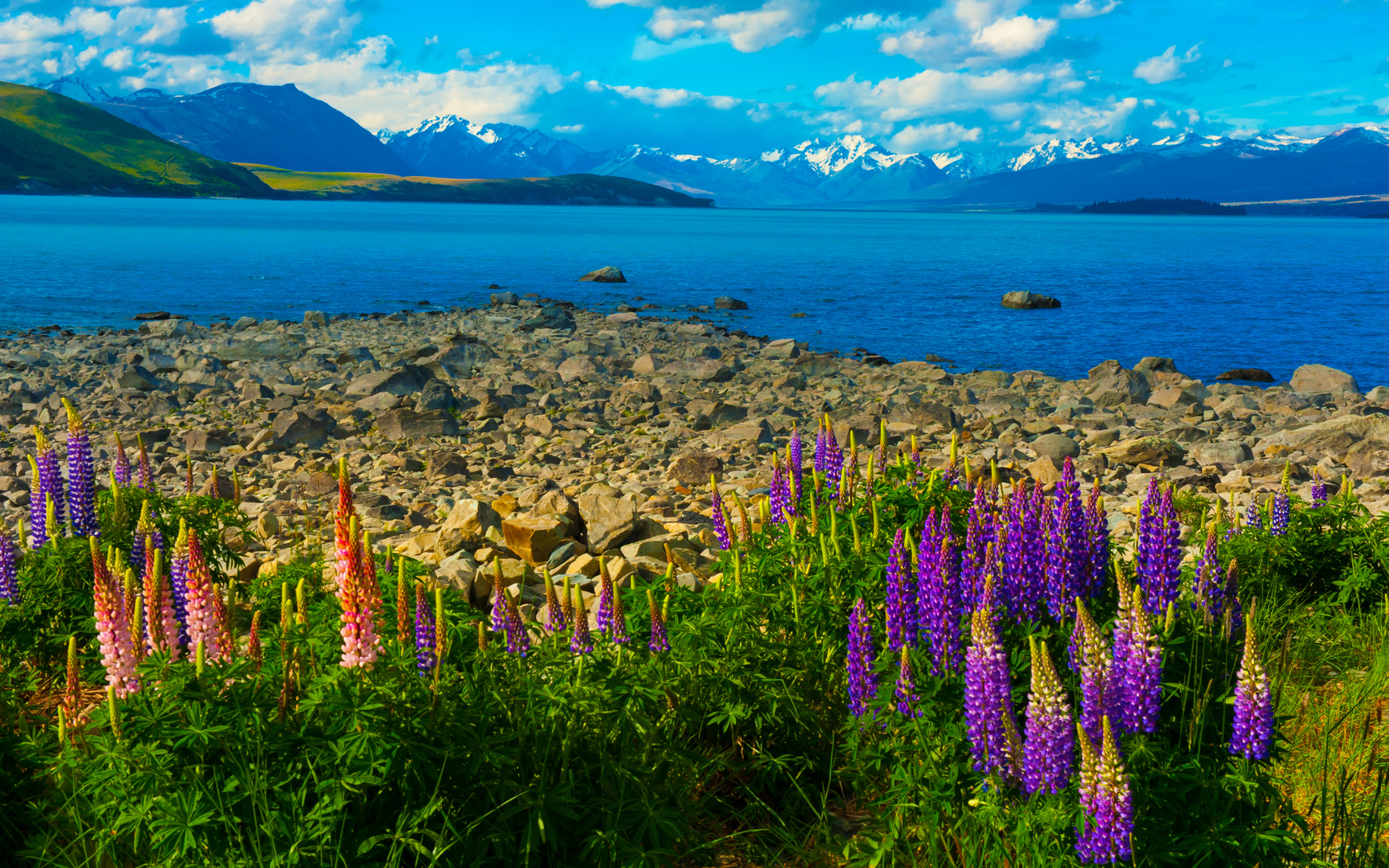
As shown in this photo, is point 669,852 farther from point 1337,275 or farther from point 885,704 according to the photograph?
point 1337,275

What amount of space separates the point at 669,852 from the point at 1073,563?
2628 millimetres

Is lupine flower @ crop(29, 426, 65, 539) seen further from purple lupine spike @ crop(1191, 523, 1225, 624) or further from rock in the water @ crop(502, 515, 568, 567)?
purple lupine spike @ crop(1191, 523, 1225, 624)

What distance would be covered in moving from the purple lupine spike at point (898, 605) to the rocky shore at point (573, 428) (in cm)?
238

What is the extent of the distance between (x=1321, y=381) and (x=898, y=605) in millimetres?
29165

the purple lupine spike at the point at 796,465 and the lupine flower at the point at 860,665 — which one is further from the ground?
the purple lupine spike at the point at 796,465

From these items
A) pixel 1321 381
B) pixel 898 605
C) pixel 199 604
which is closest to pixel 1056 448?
pixel 898 605

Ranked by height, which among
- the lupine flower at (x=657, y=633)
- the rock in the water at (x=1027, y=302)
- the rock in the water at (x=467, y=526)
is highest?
the lupine flower at (x=657, y=633)

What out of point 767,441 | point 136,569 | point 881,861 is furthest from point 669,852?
point 767,441

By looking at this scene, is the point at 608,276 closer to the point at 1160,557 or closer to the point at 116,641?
the point at 1160,557

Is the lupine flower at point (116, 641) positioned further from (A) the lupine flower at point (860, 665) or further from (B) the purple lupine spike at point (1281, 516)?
(B) the purple lupine spike at point (1281, 516)

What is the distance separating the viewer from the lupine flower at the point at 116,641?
3730mm

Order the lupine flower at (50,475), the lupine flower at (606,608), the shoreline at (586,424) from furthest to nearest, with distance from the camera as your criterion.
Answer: the shoreline at (586,424) → the lupine flower at (50,475) → the lupine flower at (606,608)

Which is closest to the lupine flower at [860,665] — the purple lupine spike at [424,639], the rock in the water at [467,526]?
the purple lupine spike at [424,639]

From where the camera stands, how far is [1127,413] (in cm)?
2216
